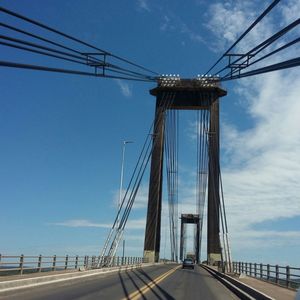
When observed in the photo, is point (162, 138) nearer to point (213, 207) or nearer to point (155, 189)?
point (155, 189)

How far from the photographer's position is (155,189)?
72.2m

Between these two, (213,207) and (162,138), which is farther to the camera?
(162,138)

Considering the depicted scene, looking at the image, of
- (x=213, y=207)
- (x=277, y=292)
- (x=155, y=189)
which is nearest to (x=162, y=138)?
(x=155, y=189)

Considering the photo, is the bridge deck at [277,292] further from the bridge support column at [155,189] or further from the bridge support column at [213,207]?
the bridge support column at [155,189]

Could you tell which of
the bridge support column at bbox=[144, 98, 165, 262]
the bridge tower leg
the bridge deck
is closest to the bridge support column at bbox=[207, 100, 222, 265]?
the bridge tower leg

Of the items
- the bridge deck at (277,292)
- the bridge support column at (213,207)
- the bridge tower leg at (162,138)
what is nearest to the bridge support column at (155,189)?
the bridge tower leg at (162,138)

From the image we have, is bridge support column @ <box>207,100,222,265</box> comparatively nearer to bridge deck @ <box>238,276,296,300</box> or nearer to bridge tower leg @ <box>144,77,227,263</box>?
bridge tower leg @ <box>144,77,227,263</box>

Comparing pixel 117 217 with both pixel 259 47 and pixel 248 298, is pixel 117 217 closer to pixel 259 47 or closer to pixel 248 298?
pixel 248 298

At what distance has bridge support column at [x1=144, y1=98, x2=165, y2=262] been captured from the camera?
2808 inches

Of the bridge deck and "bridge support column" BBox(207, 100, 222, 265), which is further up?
"bridge support column" BBox(207, 100, 222, 265)

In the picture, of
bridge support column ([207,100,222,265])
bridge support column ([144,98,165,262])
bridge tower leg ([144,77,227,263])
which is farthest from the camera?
bridge support column ([144,98,165,262])

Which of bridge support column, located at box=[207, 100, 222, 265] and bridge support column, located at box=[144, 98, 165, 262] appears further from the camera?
bridge support column, located at box=[144, 98, 165, 262]

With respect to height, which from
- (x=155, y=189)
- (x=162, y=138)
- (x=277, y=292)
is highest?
(x=162, y=138)

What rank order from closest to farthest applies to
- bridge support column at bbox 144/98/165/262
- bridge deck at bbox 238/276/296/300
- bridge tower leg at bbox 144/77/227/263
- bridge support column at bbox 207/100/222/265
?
bridge deck at bbox 238/276/296/300 → bridge support column at bbox 207/100/222/265 → bridge tower leg at bbox 144/77/227/263 → bridge support column at bbox 144/98/165/262
